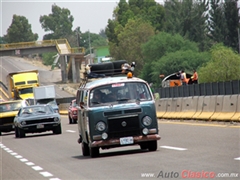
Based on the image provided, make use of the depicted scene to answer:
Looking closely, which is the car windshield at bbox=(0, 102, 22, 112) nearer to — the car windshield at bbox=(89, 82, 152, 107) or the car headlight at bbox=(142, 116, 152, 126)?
the car windshield at bbox=(89, 82, 152, 107)

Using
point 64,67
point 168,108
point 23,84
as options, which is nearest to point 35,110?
point 168,108

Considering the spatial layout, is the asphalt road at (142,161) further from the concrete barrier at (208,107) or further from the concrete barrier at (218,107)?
the concrete barrier at (208,107)

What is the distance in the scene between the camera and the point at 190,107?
30.0m

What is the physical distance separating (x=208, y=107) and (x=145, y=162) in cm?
1355

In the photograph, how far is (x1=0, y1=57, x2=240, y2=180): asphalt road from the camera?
39.3 ft

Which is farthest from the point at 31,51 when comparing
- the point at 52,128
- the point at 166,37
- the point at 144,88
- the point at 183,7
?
the point at 144,88

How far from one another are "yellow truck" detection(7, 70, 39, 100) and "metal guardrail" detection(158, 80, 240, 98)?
30319mm

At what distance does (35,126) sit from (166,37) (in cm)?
9486

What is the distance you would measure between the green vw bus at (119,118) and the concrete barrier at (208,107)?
1019 centimetres

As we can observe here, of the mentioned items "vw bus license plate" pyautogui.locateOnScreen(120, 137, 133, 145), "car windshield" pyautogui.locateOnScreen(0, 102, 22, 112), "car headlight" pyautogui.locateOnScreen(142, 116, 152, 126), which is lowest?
"car windshield" pyautogui.locateOnScreen(0, 102, 22, 112)

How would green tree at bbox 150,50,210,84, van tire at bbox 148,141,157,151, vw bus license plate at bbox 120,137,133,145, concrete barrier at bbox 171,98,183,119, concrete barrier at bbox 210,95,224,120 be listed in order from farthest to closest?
green tree at bbox 150,50,210,84, concrete barrier at bbox 171,98,183,119, concrete barrier at bbox 210,95,224,120, van tire at bbox 148,141,157,151, vw bus license plate at bbox 120,137,133,145

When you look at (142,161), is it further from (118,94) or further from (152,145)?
Answer: (118,94)

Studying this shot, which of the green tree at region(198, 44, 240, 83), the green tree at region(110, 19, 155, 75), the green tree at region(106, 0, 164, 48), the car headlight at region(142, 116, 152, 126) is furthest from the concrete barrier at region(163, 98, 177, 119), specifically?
the green tree at region(106, 0, 164, 48)

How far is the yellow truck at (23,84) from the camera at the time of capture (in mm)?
67688
